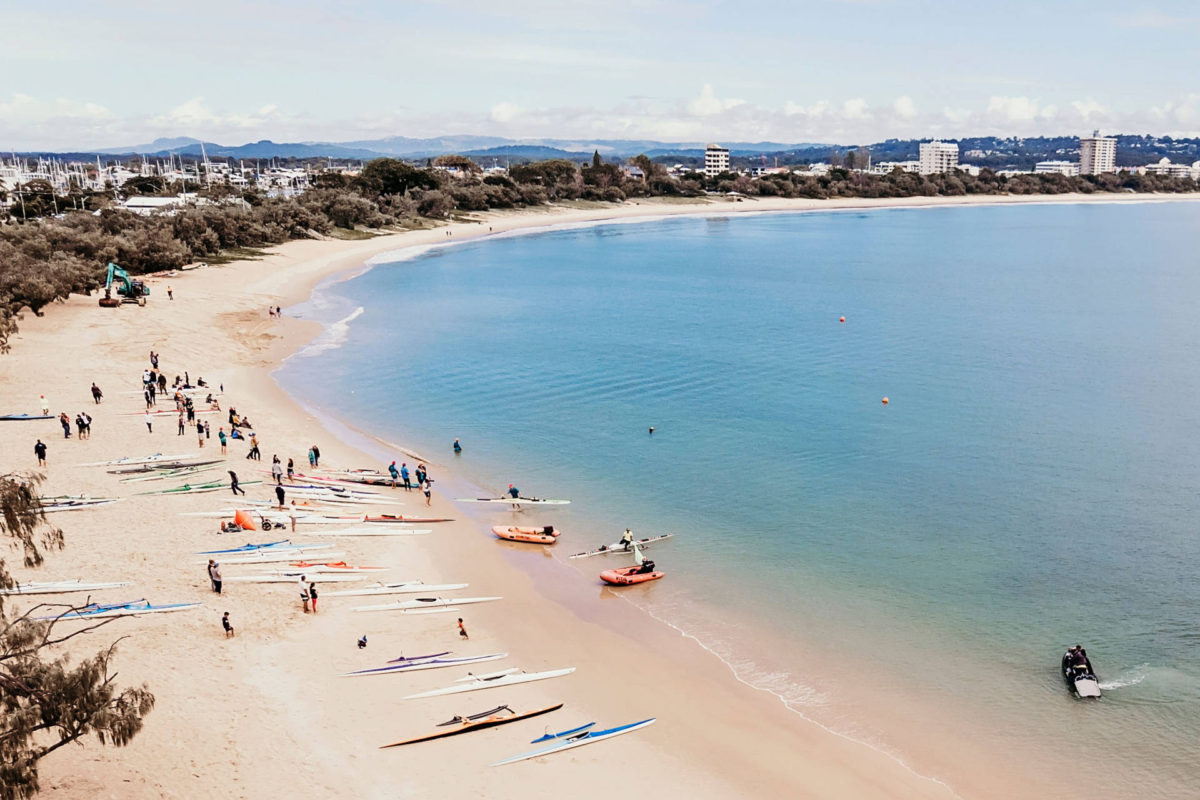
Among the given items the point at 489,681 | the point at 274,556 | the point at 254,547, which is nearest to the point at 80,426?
the point at 254,547

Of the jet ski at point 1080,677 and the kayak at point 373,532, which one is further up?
the kayak at point 373,532

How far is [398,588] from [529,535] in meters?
6.10

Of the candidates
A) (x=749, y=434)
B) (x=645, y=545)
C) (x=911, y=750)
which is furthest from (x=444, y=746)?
(x=749, y=434)

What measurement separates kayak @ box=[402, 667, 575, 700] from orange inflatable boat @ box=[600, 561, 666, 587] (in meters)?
5.64

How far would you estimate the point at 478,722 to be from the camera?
2100 cm

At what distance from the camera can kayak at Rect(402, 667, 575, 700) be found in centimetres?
2228

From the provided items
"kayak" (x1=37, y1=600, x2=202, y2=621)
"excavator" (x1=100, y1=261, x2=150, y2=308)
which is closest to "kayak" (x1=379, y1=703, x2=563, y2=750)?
"kayak" (x1=37, y1=600, x2=202, y2=621)

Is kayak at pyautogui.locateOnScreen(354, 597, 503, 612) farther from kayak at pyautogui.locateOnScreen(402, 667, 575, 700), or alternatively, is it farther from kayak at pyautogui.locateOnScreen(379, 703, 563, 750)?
kayak at pyautogui.locateOnScreen(379, 703, 563, 750)

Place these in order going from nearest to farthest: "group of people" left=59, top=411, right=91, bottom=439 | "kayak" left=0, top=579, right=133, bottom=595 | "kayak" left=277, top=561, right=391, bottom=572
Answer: "kayak" left=0, top=579, right=133, bottom=595
"kayak" left=277, top=561, right=391, bottom=572
"group of people" left=59, top=411, right=91, bottom=439

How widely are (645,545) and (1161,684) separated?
1614cm

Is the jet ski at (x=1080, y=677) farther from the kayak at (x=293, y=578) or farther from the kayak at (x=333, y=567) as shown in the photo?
the kayak at (x=293, y=578)

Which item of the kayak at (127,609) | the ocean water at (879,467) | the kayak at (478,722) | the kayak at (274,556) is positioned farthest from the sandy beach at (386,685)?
the ocean water at (879,467)

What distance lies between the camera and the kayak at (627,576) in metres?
29.3

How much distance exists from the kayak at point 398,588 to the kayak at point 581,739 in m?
8.69
